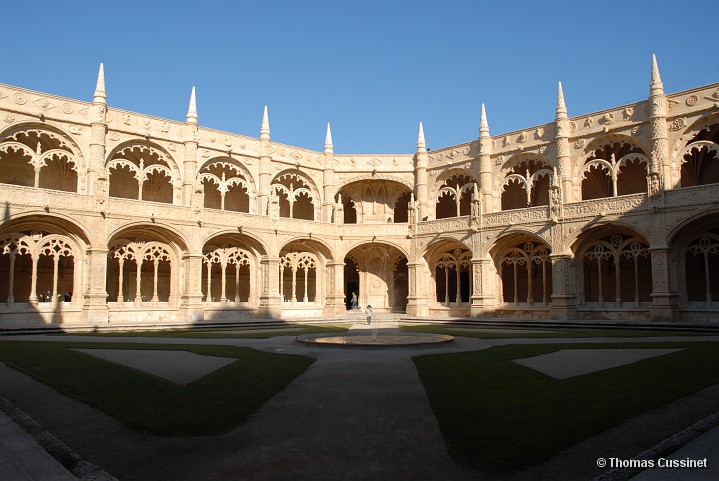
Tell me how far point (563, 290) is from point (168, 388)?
23874mm

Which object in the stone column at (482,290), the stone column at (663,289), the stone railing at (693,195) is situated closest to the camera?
the stone railing at (693,195)

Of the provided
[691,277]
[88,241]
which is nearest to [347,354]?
[88,241]

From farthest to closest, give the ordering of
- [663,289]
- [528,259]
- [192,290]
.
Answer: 1. [528,259]
2. [192,290]
3. [663,289]

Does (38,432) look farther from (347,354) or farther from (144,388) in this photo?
(347,354)

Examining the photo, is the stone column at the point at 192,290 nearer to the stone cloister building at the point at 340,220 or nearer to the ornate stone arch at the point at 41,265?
the stone cloister building at the point at 340,220

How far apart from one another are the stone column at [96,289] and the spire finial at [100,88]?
7953 mm

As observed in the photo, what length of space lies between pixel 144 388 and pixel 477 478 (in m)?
6.35

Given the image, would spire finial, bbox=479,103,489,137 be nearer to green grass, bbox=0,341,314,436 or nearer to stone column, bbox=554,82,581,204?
stone column, bbox=554,82,581,204

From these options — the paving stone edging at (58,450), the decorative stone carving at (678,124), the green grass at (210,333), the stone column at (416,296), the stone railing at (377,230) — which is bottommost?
the green grass at (210,333)

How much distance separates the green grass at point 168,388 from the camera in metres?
7.38

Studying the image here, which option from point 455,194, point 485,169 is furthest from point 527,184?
point 455,194

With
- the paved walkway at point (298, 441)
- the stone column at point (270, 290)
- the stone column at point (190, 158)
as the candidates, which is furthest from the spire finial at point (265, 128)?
the paved walkway at point (298, 441)

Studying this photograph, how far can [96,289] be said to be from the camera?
27062mm

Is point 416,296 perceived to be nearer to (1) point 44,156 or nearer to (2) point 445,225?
(2) point 445,225
